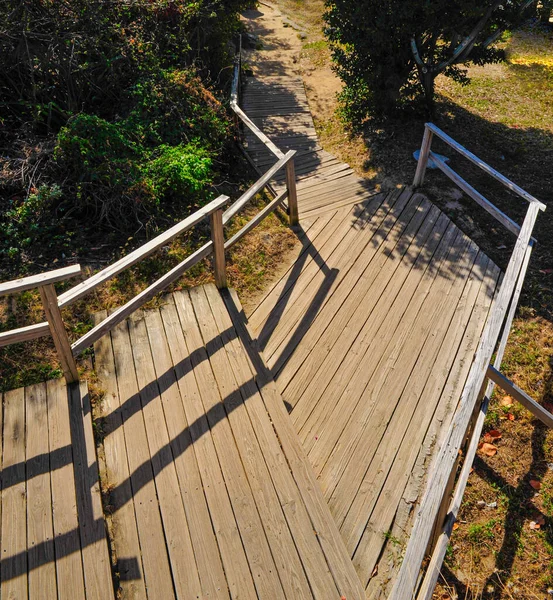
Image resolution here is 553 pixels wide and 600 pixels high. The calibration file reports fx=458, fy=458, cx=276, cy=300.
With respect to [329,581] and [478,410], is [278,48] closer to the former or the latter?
[478,410]

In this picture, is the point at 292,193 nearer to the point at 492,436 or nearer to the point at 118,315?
the point at 118,315

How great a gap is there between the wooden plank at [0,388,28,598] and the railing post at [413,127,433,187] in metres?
6.45

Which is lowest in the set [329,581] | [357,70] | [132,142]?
[329,581]

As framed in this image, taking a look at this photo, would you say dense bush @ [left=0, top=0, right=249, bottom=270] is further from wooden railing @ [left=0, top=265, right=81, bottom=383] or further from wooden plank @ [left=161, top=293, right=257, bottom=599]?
wooden railing @ [left=0, top=265, right=81, bottom=383]

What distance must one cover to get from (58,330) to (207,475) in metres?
1.70

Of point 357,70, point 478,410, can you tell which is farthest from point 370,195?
point 478,410

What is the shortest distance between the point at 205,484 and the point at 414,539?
168cm

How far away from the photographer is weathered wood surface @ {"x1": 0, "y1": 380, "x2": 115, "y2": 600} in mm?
3094

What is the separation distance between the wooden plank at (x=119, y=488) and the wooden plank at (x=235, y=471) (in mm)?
747

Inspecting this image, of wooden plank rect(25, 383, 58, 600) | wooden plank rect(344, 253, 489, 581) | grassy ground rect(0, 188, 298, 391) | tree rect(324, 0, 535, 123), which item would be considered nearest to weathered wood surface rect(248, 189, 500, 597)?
wooden plank rect(344, 253, 489, 581)

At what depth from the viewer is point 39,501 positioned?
3479mm

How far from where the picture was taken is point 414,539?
8.72ft

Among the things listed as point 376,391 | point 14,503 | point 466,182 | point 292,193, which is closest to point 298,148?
point 292,193

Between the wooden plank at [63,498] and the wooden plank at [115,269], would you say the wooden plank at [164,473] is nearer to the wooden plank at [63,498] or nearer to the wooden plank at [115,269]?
the wooden plank at [63,498]
